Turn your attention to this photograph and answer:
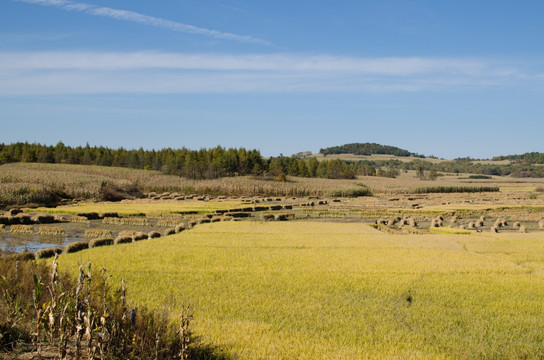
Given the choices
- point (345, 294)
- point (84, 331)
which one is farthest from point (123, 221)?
point (84, 331)

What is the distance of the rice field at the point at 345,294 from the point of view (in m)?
9.35

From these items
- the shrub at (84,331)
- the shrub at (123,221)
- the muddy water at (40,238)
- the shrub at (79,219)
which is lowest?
the muddy water at (40,238)

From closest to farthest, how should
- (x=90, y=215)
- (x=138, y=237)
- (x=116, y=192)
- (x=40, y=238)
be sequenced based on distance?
(x=138, y=237) → (x=40, y=238) → (x=90, y=215) → (x=116, y=192)

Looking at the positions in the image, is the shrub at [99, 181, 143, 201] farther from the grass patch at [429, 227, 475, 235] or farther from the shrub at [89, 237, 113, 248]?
the grass patch at [429, 227, 475, 235]

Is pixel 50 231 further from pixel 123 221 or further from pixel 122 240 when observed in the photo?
pixel 122 240

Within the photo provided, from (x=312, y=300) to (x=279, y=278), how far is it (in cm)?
286

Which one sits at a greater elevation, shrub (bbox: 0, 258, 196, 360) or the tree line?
the tree line

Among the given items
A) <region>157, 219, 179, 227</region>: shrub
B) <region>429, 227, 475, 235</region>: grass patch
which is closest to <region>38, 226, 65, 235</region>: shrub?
<region>157, 219, 179, 227</region>: shrub

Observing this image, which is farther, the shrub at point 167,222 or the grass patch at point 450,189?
the grass patch at point 450,189

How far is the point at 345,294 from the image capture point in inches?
527

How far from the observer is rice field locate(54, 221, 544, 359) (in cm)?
935

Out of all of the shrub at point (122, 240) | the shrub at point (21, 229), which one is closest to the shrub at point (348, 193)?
the shrub at point (21, 229)

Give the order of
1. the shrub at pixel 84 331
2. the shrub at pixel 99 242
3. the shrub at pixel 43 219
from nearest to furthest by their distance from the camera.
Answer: the shrub at pixel 84 331 → the shrub at pixel 99 242 → the shrub at pixel 43 219

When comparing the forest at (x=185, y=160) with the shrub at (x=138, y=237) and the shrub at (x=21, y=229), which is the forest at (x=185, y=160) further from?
the shrub at (x=138, y=237)
